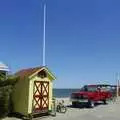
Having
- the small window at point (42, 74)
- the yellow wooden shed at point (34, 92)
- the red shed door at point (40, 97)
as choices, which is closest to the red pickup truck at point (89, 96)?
the yellow wooden shed at point (34, 92)

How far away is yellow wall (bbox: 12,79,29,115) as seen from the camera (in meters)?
20.8

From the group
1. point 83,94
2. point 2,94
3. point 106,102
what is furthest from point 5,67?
point 106,102

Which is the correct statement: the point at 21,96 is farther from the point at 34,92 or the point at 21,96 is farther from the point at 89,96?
the point at 89,96

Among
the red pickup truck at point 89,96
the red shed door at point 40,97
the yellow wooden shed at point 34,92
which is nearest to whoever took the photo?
the yellow wooden shed at point 34,92

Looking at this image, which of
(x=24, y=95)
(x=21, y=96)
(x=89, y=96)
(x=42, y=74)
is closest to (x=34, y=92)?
(x=24, y=95)

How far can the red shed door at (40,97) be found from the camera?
21.2m

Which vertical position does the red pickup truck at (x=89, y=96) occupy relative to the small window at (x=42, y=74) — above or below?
below

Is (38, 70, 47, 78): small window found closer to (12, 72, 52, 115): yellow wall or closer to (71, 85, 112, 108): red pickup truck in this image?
(12, 72, 52, 115): yellow wall

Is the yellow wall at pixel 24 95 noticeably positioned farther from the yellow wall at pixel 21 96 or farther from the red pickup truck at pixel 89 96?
the red pickup truck at pixel 89 96

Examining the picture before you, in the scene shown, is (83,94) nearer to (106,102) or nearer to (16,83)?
(106,102)

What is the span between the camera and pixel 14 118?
807 inches

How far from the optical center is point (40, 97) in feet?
71.2

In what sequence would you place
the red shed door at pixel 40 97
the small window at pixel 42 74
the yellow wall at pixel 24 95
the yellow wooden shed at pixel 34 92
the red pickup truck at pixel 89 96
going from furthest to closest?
the red pickup truck at pixel 89 96 < the small window at pixel 42 74 < the red shed door at pixel 40 97 < the yellow wooden shed at pixel 34 92 < the yellow wall at pixel 24 95

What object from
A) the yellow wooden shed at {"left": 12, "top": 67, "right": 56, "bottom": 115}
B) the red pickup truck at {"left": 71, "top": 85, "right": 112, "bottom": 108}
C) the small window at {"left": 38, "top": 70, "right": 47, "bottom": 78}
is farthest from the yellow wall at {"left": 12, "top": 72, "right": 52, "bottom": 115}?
the red pickup truck at {"left": 71, "top": 85, "right": 112, "bottom": 108}
